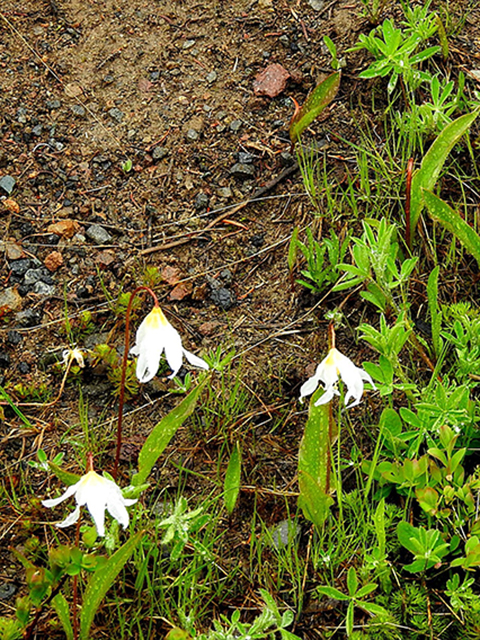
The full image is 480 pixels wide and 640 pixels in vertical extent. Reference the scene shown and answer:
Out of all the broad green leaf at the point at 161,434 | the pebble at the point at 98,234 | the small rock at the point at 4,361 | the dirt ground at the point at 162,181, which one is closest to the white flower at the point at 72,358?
the dirt ground at the point at 162,181

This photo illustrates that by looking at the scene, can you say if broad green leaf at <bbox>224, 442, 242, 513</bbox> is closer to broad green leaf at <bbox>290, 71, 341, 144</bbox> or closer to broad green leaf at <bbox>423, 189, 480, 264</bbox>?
broad green leaf at <bbox>423, 189, 480, 264</bbox>

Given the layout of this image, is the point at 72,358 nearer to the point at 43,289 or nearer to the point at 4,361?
the point at 4,361

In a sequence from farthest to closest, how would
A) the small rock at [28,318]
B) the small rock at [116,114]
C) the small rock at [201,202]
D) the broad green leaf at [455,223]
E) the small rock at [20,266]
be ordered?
the small rock at [116,114] → the small rock at [201,202] → the small rock at [20,266] → the small rock at [28,318] → the broad green leaf at [455,223]

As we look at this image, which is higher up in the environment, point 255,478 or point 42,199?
point 42,199

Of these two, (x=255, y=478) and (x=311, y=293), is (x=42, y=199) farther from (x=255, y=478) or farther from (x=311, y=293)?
(x=255, y=478)

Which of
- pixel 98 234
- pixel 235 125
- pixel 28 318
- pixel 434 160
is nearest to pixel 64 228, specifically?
pixel 98 234

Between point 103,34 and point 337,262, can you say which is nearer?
point 337,262

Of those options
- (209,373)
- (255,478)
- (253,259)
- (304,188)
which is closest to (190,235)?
(253,259)

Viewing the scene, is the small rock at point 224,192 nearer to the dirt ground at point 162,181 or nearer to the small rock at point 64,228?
the dirt ground at point 162,181
